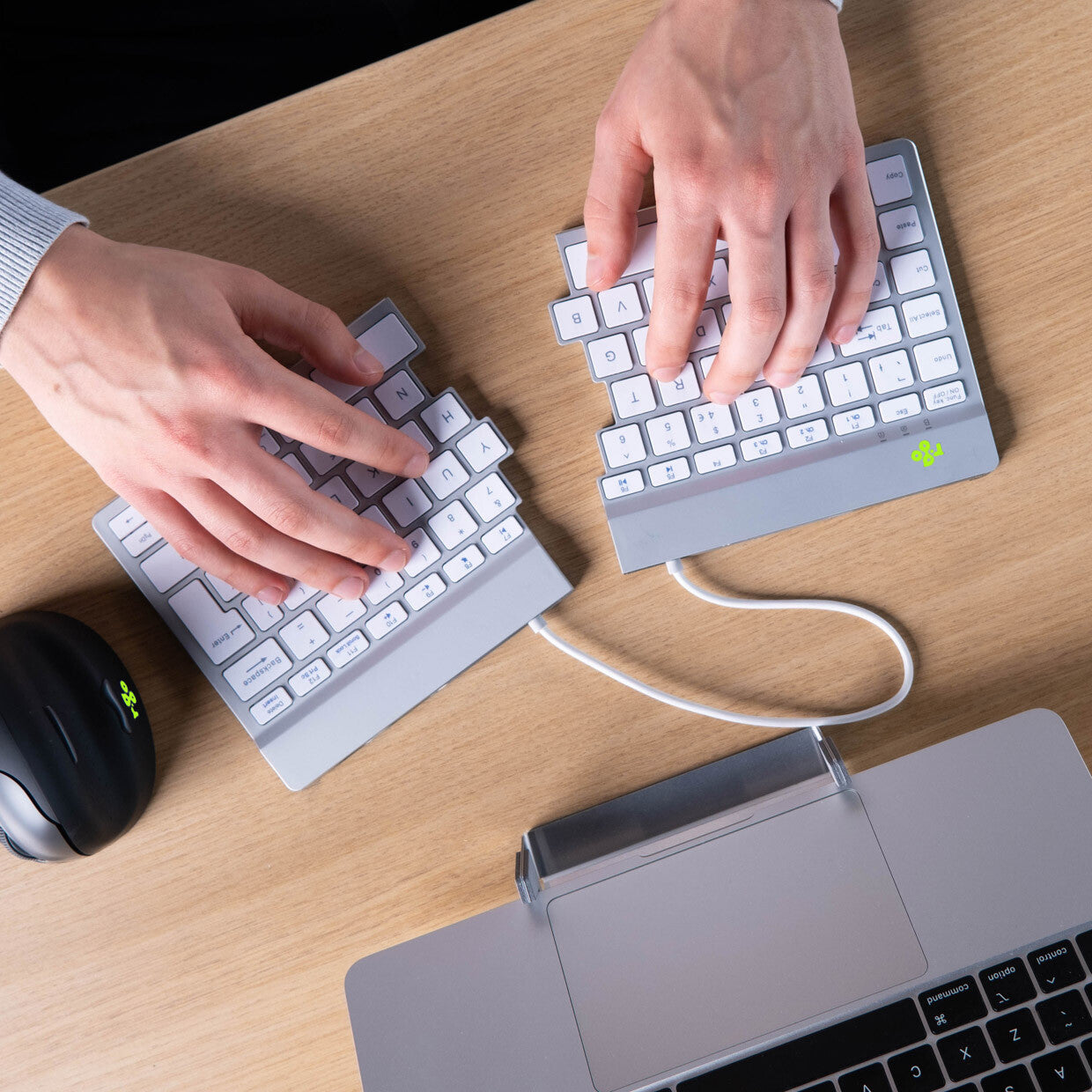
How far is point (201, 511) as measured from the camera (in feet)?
1.80

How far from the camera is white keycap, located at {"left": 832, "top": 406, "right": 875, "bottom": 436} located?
1.80ft

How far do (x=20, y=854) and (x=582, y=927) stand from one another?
0.36 meters

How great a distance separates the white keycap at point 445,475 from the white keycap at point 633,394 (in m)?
0.11

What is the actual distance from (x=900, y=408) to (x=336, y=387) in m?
0.36

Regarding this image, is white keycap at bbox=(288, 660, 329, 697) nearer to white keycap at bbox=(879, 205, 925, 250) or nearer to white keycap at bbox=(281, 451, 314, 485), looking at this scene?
white keycap at bbox=(281, 451, 314, 485)

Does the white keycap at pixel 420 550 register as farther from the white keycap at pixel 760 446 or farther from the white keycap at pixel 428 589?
the white keycap at pixel 760 446

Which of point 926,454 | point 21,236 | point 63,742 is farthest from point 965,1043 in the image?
point 21,236

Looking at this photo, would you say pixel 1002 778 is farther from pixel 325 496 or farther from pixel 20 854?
pixel 20 854

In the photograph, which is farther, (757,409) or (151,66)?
(151,66)

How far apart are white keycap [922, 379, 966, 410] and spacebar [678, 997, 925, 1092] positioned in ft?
1.20

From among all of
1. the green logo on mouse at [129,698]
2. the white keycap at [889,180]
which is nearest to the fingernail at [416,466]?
the green logo on mouse at [129,698]

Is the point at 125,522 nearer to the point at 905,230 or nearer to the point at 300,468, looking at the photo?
the point at 300,468

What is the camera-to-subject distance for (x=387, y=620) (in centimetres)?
56

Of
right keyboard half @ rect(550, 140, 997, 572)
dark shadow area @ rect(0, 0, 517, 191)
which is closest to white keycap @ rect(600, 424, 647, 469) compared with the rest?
right keyboard half @ rect(550, 140, 997, 572)
